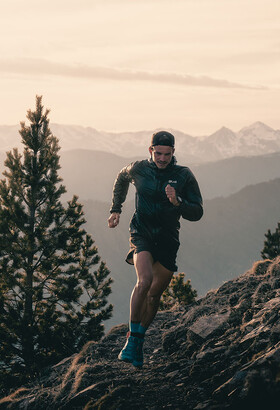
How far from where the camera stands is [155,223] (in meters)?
6.21

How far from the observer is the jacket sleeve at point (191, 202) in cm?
596

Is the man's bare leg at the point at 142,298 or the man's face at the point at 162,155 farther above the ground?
the man's face at the point at 162,155

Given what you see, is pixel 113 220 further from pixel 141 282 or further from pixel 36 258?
pixel 36 258

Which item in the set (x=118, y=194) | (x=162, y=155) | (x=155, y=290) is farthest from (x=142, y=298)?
(x=162, y=155)

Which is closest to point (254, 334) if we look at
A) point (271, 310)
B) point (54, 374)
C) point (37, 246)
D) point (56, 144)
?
point (271, 310)

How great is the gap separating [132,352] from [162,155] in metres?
2.54

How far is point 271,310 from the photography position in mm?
6559

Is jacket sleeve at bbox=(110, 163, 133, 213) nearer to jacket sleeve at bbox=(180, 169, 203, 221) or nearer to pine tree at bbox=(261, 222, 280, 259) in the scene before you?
jacket sleeve at bbox=(180, 169, 203, 221)

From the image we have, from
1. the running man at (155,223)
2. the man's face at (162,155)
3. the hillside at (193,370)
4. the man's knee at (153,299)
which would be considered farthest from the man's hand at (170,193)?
the hillside at (193,370)

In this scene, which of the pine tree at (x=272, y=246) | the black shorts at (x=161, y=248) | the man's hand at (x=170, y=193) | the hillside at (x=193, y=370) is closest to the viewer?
the hillside at (x=193, y=370)

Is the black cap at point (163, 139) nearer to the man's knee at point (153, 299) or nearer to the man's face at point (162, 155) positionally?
the man's face at point (162, 155)

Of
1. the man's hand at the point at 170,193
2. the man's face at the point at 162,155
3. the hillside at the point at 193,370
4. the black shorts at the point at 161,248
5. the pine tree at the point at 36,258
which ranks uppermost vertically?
the pine tree at the point at 36,258

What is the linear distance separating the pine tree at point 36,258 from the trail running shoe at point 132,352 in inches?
430

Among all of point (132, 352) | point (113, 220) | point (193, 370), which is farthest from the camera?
point (113, 220)
